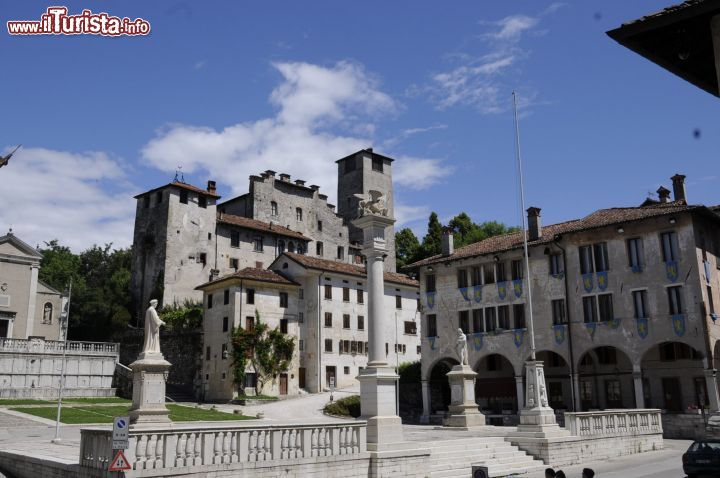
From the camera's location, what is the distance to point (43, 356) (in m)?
45.1

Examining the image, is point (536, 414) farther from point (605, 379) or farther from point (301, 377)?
point (301, 377)

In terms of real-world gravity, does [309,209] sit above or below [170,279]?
above

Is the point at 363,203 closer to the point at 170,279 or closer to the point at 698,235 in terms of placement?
the point at 698,235

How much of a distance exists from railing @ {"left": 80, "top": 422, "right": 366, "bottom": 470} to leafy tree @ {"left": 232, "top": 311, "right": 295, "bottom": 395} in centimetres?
3243

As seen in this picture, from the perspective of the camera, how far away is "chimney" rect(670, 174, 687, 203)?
40656 millimetres

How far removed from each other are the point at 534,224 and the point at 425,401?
47.1 feet

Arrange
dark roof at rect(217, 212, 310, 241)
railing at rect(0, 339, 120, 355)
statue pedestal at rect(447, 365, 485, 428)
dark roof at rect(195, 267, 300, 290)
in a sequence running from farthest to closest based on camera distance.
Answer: dark roof at rect(217, 212, 310, 241)
dark roof at rect(195, 267, 300, 290)
railing at rect(0, 339, 120, 355)
statue pedestal at rect(447, 365, 485, 428)

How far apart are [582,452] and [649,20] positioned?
62.6 ft

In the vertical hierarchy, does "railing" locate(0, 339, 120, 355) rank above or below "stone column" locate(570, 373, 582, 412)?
above

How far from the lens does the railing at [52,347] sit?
44094mm

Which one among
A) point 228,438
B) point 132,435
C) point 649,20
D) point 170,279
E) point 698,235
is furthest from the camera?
point 170,279

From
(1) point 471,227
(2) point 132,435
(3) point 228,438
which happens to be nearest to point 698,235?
(3) point 228,438

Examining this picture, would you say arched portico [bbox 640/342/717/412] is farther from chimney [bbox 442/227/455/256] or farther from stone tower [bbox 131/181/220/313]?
stone tower [bbox 131/181/220/313]

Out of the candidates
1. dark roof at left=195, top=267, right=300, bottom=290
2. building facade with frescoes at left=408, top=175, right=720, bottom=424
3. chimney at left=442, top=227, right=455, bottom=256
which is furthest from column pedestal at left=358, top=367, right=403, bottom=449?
dark roof at left=195, top=267, right=300, bottom=290
